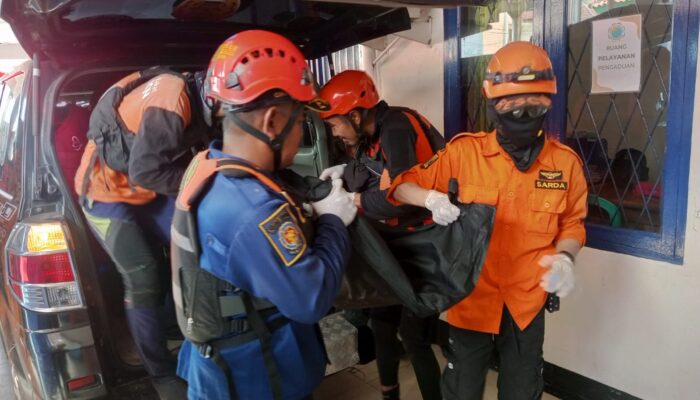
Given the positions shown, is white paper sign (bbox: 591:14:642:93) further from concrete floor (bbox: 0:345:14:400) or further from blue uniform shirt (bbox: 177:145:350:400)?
concrete floor (bbox: 0:345:14:400)

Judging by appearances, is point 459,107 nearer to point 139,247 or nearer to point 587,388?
point 587,388

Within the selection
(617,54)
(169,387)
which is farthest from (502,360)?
(617,54)

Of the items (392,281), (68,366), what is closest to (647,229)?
(392,281)

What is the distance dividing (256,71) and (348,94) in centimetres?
114

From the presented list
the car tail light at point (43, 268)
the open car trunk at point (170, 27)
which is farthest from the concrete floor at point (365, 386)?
the open car trunk at point (170, 27)

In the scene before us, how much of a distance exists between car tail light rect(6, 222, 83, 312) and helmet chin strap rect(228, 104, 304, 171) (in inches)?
44.3

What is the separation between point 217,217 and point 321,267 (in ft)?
0.99

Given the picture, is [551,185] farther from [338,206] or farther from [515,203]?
[338,206]

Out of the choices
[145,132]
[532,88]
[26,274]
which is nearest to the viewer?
[532,88]

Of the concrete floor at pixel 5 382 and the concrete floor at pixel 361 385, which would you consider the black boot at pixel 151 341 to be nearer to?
the concrete floor at pixel 361 385

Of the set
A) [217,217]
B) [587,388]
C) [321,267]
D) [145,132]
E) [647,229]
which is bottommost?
[587,388]

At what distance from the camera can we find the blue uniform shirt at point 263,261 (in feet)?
4.00

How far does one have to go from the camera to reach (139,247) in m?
2.37

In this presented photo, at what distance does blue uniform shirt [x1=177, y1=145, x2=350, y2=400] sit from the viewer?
1221 millimetres
